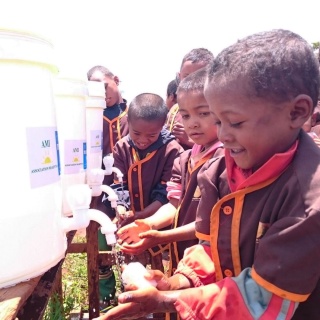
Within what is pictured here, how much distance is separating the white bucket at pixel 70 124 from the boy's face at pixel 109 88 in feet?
5.56

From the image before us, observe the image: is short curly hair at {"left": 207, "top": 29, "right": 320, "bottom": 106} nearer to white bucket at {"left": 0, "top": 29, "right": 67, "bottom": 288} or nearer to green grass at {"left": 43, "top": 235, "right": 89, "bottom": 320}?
white bucket at {"left": 0, "top": 29, "right": 67, "bottom": 288}

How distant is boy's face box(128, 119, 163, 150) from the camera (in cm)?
236

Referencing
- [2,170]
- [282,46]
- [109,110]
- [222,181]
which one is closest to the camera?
[2,170]

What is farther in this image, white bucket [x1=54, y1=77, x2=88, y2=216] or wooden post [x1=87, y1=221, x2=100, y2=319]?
wooden post [x1=87, y1=221, x2=100, y2=319]

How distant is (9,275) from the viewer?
0.78 m

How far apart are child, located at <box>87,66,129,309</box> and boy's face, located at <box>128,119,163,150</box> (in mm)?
636

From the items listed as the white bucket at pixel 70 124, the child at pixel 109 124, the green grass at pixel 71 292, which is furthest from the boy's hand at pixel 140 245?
the child at pixel 109 124

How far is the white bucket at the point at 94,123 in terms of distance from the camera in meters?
1.75

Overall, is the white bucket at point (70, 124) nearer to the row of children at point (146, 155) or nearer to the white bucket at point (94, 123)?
the white bucket at point (94, 123)

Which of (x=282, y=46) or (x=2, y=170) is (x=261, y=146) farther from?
(x=2, y=170)

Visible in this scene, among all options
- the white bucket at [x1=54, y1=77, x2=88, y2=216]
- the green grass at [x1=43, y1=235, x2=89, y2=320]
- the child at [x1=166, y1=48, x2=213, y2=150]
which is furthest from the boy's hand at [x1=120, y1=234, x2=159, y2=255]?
the child at [x1=166, y1=48, x2=213, y2=150]

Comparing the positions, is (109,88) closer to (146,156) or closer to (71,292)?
(146,156)

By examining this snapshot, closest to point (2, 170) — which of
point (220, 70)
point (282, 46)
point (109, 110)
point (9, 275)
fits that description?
point (9, 275)

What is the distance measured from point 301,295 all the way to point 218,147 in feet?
2.56
